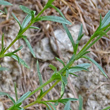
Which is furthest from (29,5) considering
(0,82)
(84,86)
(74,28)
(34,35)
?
(84,86)

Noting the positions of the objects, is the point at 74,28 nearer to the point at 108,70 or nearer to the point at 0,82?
the point at 108,70

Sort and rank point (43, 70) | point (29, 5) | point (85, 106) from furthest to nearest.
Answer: point (29, 5)
point (43, 70)
point (85, 106)

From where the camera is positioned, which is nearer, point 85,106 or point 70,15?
point 85,106

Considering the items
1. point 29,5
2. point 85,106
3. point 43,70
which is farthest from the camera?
point 29,5

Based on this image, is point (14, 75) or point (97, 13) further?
point (97, 13)

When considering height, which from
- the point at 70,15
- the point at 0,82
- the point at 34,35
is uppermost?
the point at 70,15

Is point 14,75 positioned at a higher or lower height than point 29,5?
lower

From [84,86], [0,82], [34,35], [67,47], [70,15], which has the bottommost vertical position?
[84,86]

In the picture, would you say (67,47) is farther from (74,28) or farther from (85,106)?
(85,106)

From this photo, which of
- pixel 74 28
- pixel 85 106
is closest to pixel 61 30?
pixel 74 28
